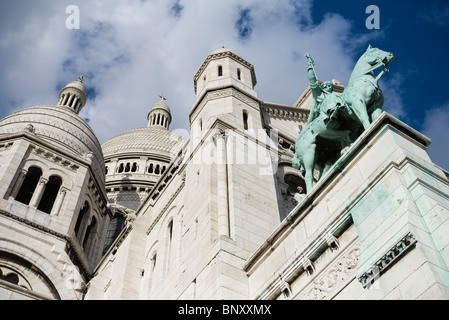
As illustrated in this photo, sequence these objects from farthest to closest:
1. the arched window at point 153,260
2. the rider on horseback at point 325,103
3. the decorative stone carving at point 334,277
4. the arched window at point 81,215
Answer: the arched window at point 81,215 → the arched window at point 153,260 → the rider on horseback at point 325,103 → the decorative stone carving at point 334,277

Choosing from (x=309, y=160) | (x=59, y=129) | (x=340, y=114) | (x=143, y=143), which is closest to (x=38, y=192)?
(x=59, y=129)

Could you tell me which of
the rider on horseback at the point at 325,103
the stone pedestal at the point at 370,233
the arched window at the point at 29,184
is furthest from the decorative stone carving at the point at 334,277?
the arched window at the point at 29,184

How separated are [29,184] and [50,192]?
1.15 metres

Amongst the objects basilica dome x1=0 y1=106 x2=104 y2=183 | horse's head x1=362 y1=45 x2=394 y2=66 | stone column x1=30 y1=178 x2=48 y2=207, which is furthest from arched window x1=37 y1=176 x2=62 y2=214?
horse's head x1=362 y1=45 x2=394 y2=66

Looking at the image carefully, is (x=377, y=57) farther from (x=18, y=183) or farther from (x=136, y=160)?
(x=136, y=160)

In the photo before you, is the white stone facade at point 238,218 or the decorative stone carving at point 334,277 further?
the decorative stone carving at point 334,277

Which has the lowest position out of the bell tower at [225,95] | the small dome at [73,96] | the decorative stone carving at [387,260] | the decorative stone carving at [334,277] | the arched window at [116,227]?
the decorative stone carving at [387,260]

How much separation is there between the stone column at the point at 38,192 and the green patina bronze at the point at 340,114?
16.3m

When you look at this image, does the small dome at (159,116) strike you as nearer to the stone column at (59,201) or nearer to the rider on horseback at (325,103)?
the stone column at (59,201)

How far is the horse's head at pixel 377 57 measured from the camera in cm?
1284

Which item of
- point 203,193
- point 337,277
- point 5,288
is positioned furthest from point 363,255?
point 5,288

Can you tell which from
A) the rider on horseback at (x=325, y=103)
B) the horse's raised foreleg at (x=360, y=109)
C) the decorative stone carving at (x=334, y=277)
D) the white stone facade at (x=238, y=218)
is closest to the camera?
the white stone facade at (x=238, y=218)

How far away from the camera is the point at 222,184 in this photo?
624 inches
